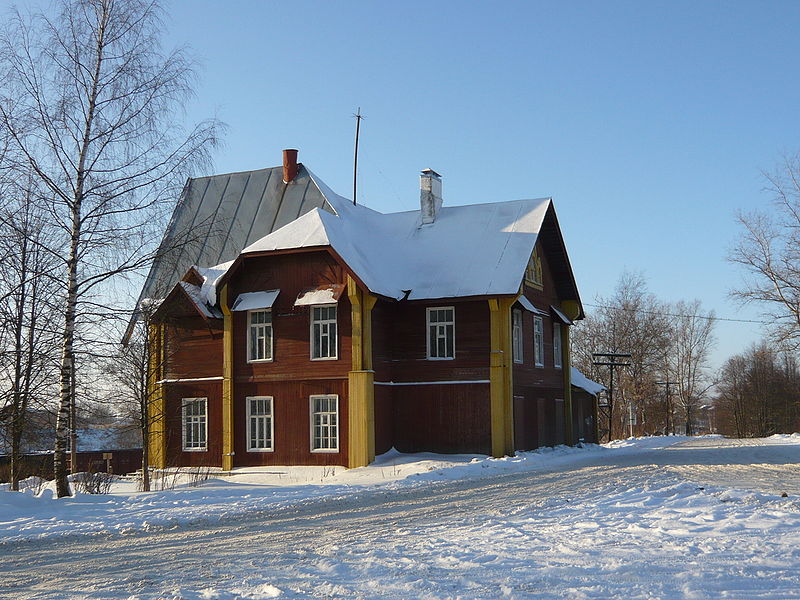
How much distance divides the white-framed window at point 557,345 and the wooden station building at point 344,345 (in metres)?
2.57

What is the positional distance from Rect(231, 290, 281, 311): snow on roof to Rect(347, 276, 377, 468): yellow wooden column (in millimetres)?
2719

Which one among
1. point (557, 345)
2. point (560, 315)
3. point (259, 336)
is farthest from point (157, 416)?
point (557, 345)

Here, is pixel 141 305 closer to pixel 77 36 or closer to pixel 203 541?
pixel 77 36

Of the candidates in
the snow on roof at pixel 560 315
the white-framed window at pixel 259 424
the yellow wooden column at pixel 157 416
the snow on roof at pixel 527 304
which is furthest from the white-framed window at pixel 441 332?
the yellow wooden column at pixel 157 416

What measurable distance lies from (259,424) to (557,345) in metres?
12.5

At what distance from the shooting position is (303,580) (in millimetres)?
8078

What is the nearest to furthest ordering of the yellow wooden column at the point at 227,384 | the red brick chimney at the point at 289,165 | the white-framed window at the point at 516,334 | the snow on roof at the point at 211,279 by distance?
the yellow wooden column at the point at 227,384
the snow on roof at the point at 211,279
the white-framed window at the point at 516,334
the red brick chimney at the point at 289,165

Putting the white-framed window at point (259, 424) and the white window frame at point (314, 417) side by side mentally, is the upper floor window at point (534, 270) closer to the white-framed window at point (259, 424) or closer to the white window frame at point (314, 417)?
the white window frame at point (314, 417)

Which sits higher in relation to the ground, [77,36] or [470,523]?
[77,36]

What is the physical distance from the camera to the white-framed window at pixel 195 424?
28672 mm

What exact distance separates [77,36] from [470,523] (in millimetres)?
12624

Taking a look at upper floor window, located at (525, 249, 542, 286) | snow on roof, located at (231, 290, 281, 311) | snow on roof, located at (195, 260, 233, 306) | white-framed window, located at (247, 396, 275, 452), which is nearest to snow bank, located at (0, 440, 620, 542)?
white-framed window, located at (247, 396, 275, 452)

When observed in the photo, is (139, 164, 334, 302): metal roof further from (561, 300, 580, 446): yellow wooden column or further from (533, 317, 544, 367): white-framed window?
(561, 300, 580, 446): yellow wooden column

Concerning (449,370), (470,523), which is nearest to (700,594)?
(470,523)
